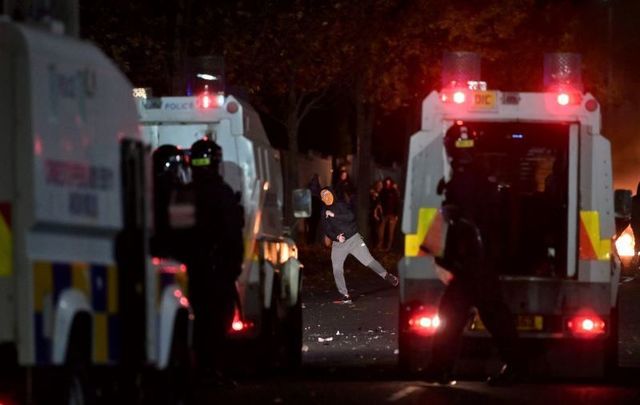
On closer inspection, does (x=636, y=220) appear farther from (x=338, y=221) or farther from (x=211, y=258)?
(x=211, y=258)

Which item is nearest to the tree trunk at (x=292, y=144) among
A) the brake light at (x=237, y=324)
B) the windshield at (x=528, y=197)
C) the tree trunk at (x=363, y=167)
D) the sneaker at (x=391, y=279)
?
the tree trunk at (x=363, y=167)

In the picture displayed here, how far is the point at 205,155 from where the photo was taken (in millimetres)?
13656

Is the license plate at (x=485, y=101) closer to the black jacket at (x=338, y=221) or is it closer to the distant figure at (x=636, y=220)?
the black jacket at (x=338, y=221)

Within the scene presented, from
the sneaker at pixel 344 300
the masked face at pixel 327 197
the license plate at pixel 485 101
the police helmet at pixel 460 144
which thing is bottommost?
the sneaker at pixel 344 300

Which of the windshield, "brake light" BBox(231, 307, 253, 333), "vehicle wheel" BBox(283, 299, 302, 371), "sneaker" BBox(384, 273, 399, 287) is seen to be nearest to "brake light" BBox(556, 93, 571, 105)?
the windshield

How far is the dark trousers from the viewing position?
13656mm

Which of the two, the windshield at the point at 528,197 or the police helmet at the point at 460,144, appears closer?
the police helmet at the point at 460,144

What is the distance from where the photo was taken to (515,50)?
35.1 metres

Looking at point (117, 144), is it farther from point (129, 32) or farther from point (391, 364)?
point (129, 32)

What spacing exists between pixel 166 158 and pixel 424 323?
2499 millimetres

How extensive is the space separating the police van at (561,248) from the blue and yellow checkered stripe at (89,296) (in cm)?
458

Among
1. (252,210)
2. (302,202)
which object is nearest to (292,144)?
(302,202)

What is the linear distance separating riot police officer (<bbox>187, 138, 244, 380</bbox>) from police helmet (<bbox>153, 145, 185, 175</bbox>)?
66 centimetres

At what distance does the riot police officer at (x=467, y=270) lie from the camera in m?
13.6
